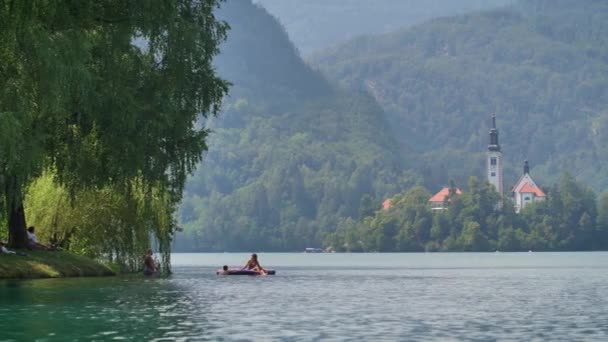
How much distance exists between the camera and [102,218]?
51406mm

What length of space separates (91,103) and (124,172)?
13.8 ft

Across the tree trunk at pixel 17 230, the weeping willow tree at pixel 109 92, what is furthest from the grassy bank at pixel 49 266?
the weeping willow tree at pixel 109 92

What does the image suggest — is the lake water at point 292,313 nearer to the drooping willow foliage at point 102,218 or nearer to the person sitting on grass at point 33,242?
the person sitting on grass at point 33,242

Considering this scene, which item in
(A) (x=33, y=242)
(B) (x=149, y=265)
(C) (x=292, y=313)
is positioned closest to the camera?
(C) (x=292, y=313)

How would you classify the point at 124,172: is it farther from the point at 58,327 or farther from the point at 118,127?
the point at 58,327

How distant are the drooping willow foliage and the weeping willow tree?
19.6 ft

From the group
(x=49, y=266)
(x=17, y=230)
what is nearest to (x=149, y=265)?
(x=49, y=266)

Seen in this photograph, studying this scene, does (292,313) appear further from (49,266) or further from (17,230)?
(17,230)

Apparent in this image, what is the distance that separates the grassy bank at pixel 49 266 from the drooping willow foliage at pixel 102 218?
121cm

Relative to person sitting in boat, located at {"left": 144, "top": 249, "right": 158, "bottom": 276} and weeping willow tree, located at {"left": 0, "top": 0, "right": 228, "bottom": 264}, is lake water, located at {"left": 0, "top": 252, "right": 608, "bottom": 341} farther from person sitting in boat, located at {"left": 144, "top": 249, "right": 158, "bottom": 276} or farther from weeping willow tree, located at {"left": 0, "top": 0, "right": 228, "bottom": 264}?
person sitting in boat, located at {"left": 144, "top": 249, "right": 158, "bottom": 276}

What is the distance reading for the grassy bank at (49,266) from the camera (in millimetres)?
45375

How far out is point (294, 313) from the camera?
30.2 meters

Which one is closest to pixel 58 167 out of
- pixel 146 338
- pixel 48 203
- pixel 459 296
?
pixel 48 203

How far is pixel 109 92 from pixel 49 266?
1263 cm
